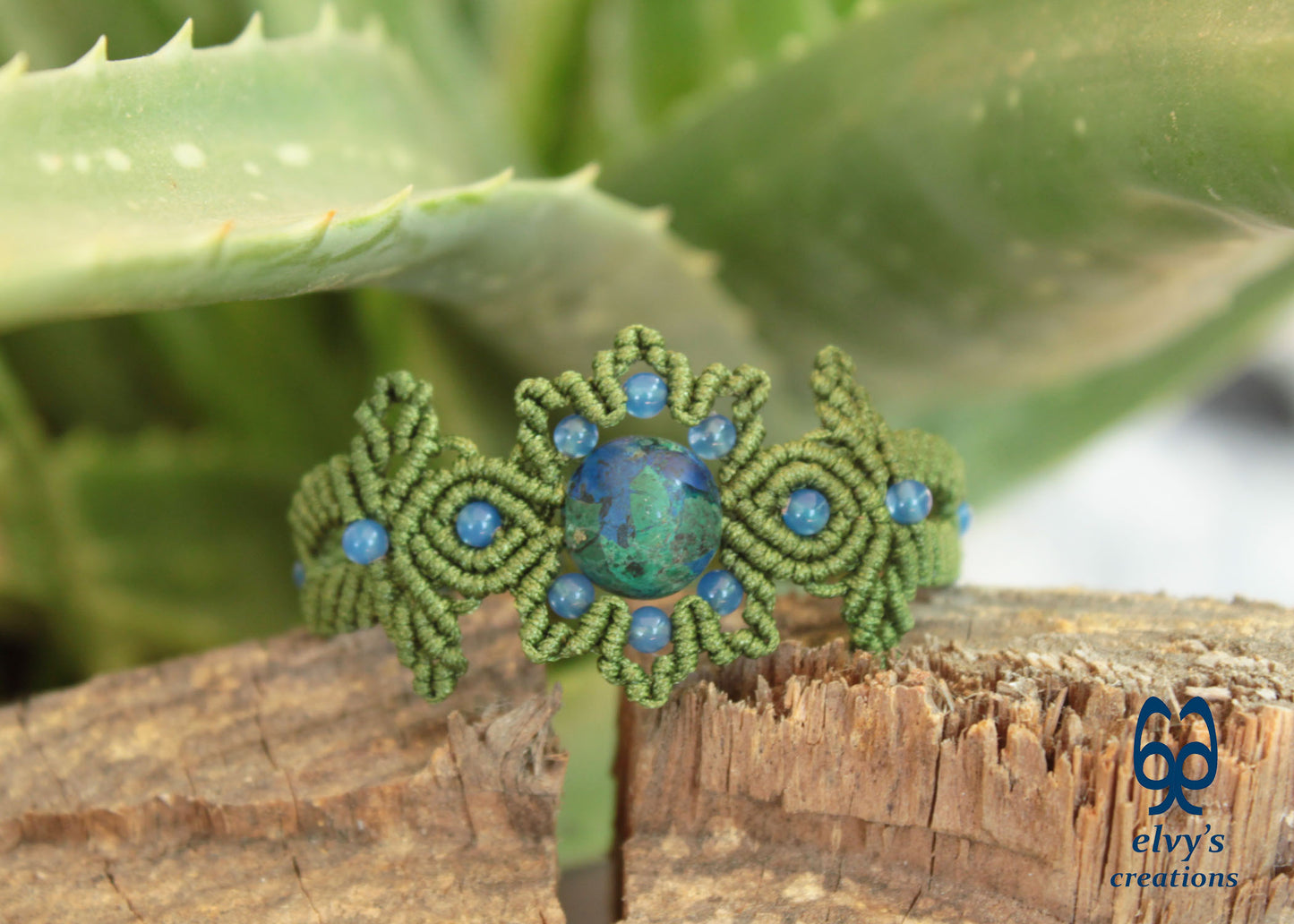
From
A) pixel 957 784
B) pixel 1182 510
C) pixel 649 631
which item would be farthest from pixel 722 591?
pixel 1182 510

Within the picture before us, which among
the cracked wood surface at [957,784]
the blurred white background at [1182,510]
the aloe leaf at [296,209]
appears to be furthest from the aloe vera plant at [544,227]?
the blurred white background at [1182,510]

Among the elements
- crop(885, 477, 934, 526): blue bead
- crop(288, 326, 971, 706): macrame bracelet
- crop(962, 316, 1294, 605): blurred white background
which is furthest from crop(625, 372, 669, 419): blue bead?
crop(962, 316, 1294, 605): blurred white background

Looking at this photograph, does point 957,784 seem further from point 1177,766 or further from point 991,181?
point 991,181

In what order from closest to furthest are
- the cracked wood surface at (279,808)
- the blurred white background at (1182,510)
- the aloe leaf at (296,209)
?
the aloe leaf at (296,209) < the cracked wood surface at (279,808) < the blurred white background at (1182,510)

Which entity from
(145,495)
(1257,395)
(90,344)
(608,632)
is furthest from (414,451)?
(1257,395)

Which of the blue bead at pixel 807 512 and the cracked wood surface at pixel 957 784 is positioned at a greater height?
the blue bead at pixel 807 512

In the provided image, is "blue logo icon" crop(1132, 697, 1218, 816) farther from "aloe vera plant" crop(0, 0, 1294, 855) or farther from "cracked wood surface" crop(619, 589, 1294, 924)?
"aloe vera plant" crop(0, 0, 1294, 855)

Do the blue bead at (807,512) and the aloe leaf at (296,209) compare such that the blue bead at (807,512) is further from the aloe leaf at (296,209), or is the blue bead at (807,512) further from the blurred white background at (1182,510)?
the blurred white background at (1182,510)
